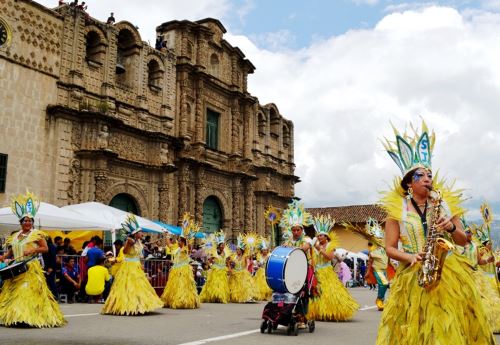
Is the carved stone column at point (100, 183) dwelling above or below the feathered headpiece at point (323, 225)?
above

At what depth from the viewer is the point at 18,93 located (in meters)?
18.2

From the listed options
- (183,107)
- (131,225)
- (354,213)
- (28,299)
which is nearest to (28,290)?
(28,299)

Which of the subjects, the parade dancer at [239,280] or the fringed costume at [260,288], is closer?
the parade dancer at [239,280]

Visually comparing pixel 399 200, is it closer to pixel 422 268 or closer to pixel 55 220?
pixel 422 268

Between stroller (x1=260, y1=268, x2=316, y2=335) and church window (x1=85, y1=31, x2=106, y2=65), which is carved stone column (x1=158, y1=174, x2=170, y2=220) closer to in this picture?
church window (x1=85, y1=31, x2=106, y2=65)

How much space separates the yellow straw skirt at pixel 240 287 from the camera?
1531 centimetres

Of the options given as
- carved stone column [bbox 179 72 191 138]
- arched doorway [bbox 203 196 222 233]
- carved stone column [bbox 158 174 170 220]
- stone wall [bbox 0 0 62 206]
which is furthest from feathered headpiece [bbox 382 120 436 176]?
arched doorway [bbox 203 196 222 233]

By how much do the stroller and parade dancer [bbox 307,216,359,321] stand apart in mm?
1039

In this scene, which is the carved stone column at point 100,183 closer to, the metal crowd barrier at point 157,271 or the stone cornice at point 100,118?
the stone cornice at point 100,118

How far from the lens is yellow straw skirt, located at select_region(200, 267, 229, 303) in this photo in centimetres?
1504

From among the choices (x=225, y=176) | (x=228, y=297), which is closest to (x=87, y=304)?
(x=228, y=297)

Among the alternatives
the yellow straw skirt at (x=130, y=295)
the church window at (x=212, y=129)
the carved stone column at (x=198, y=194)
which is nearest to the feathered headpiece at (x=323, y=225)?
the yellow straw skirt at (x=130, y=295)

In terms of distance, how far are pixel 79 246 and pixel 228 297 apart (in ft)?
20.0

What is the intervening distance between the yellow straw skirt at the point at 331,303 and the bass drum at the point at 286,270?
141 centimetres
